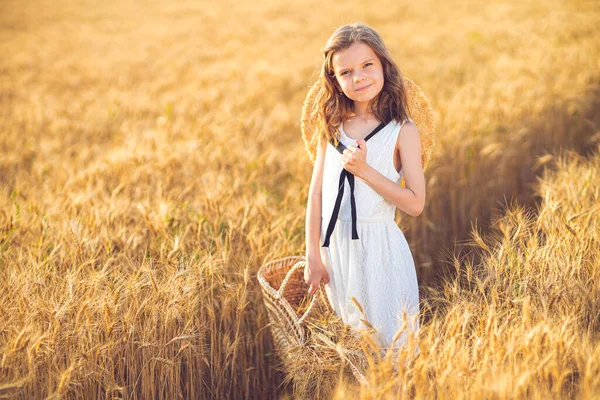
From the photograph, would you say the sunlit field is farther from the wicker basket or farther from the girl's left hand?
the girl's left hand

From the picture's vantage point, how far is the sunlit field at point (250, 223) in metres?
1.52

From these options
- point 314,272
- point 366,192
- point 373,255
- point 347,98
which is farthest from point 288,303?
point 347,98

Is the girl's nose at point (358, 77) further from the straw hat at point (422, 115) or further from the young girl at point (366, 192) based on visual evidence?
the straw hat at point (422, 115)

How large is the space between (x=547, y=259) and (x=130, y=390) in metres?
1.51

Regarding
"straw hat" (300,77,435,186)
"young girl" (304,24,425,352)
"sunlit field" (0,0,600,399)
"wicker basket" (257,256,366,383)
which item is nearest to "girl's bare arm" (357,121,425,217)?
"young girl" (304,24,425,352)

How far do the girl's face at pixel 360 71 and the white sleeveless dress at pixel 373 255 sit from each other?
0.46 feet

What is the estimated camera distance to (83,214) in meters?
2.53

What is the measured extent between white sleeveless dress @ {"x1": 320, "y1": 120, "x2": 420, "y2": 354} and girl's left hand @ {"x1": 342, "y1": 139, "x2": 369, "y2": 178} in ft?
0.30

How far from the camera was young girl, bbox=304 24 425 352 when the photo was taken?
1741 millimetres

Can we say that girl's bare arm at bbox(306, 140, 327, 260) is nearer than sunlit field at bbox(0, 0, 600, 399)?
No

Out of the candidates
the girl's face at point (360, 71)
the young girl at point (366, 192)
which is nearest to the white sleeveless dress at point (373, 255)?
the young girl at point (366, 192)

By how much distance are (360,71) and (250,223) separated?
41.2 inches

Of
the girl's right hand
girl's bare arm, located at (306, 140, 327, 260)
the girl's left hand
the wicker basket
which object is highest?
the girl's left hand

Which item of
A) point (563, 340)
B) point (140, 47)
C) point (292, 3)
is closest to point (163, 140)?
point (563, 340)
